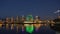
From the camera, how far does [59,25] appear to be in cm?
180

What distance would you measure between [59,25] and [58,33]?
0.13 metres

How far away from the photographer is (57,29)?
1.81 meters

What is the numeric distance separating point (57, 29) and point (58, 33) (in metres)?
0.10

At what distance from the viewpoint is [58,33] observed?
67.4 inches
